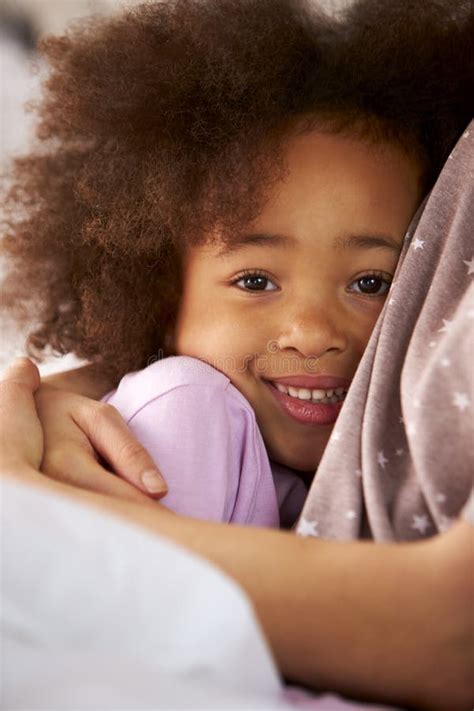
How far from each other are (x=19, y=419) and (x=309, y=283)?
410mm

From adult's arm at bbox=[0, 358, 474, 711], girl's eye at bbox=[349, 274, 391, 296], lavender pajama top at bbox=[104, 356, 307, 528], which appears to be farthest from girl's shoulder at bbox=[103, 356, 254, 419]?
adult's arm at bbox=[0, 358, 474, 711]

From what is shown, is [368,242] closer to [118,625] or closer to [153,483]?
[153,483]

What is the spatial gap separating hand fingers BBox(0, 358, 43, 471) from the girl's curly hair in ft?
0.64

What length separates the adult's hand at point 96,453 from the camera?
957mm

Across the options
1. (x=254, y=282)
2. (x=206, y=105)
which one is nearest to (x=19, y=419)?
(x=254, y=282)

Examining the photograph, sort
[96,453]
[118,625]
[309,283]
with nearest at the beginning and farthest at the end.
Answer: [118,625] → [96,453] → [309,283]

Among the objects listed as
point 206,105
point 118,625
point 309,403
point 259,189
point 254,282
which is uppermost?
point 206,105

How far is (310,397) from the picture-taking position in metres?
1.22

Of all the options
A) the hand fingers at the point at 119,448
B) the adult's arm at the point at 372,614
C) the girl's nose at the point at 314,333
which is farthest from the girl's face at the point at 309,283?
the adult's arm at the point at 372,614

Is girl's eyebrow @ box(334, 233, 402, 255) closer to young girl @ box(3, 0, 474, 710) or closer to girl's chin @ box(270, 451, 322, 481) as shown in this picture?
young girl @ box(3, 0, 474, 710)

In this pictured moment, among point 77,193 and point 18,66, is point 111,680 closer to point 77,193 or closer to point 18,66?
point 77,193

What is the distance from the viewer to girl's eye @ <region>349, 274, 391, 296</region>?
1.22 metres

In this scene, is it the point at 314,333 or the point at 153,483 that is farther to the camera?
the point at 314,333

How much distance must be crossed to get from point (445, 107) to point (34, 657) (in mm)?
953
